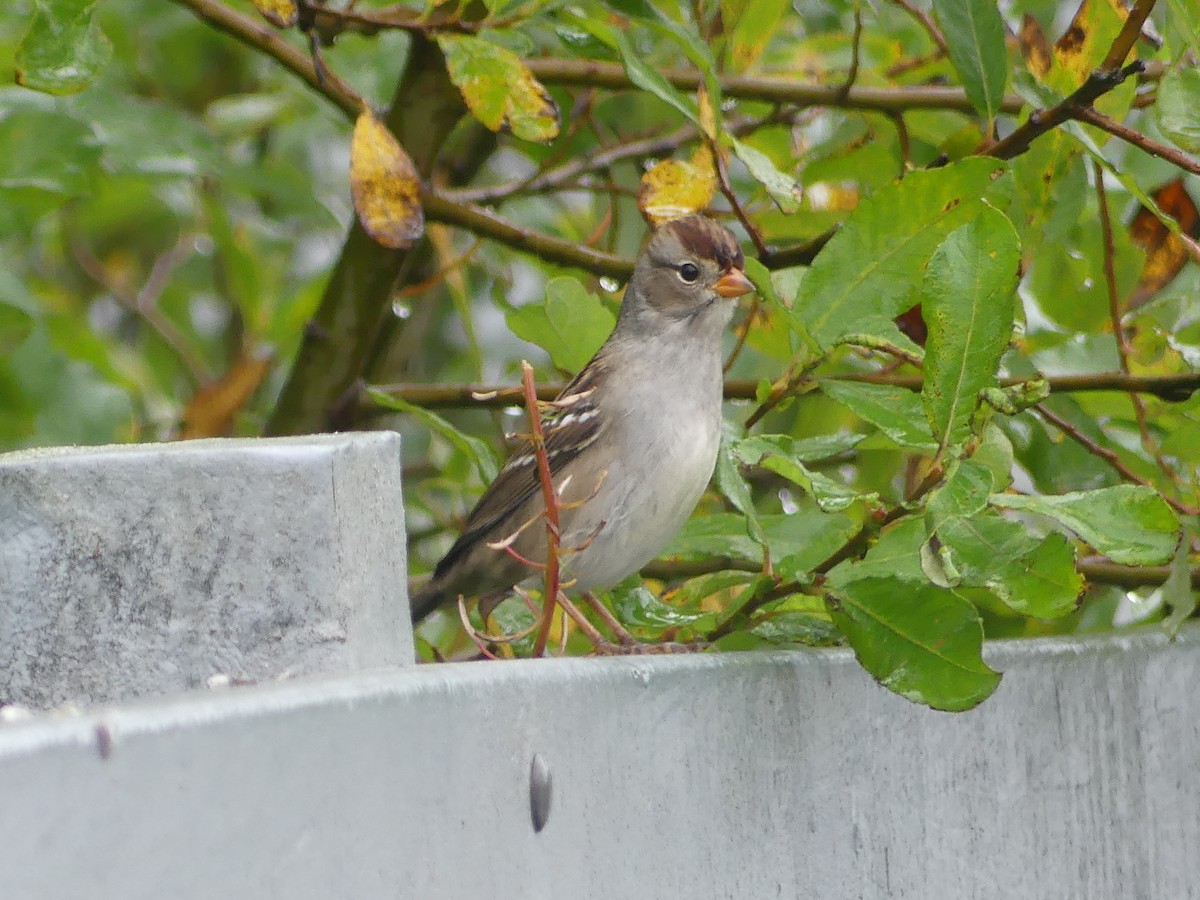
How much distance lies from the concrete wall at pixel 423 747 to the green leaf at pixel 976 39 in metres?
0.77

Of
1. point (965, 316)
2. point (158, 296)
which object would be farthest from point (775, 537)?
point (158, 296)

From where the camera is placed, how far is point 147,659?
1.24 metres

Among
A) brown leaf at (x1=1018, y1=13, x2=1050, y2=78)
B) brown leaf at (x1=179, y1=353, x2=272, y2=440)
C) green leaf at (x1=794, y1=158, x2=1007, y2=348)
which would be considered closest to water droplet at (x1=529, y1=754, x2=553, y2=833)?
green leaf at (x1=794, y1=158, x2=1007, y2=348)

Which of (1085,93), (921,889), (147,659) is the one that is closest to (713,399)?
(1085,93)

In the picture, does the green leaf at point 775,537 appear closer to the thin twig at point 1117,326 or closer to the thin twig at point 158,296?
the thin twig at point 1117,326

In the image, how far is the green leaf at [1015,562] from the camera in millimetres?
1527

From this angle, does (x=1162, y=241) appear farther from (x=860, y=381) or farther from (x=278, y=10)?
(x=278, y=10)

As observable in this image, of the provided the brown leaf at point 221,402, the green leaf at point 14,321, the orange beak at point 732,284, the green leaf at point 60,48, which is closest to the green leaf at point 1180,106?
the orange beak at point 732,284

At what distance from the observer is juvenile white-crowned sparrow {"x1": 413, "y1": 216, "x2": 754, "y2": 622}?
8.19 ft

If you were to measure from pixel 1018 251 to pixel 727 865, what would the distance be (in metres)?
0.64

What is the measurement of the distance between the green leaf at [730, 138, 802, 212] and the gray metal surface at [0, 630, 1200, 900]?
702 millimetres

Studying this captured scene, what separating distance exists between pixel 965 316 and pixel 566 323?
0.79 m

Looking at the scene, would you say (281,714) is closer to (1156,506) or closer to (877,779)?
(877,779)

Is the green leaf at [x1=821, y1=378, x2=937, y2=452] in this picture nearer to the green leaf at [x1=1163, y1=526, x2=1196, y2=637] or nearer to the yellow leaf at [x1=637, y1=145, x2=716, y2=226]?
the green leaf at [x1=1163, y1=526, x2=1196, y2=637]
